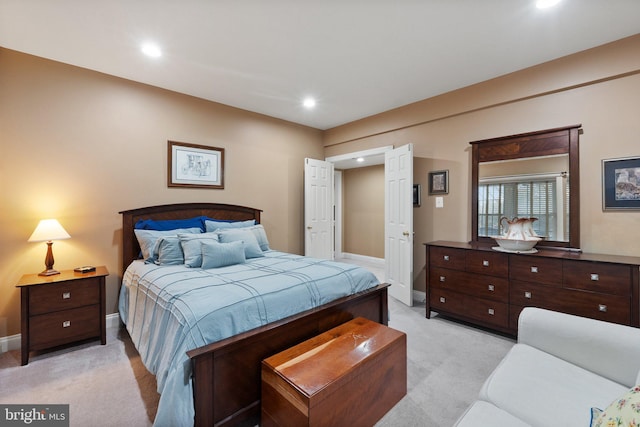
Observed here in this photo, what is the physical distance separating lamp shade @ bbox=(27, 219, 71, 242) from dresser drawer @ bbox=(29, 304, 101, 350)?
0.65 m

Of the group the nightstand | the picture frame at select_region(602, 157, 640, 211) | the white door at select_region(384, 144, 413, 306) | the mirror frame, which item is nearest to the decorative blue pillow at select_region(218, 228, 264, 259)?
the nightstand

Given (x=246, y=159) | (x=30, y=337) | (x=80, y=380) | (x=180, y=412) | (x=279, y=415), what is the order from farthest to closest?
(x=246, y=159)
(x=30, y=337)
(x=80, y=380)
(x=279, y=415)
(x=180, y=412)

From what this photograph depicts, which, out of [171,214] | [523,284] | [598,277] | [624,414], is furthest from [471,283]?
[171,214]

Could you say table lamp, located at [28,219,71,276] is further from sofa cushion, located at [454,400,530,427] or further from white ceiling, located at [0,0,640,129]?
sofa cushion, located at [454,400,530,427]

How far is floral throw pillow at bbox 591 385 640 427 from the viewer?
75cm

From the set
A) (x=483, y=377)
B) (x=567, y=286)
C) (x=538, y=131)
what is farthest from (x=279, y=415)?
(x=538, y=131)

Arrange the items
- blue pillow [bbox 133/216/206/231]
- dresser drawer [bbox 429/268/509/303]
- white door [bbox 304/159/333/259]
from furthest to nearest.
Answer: white door [bbox 304/159/333/259]
blue pillow [bbox 133/216/206/231]
dresser drawer [bbox 429/268/509/303]

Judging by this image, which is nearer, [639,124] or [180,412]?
[180,412]

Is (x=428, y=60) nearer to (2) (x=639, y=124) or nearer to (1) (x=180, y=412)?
(2) (x=639, y=124)

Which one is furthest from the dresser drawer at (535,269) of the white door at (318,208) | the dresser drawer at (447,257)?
the white door at (318,208)

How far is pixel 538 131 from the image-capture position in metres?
2.89

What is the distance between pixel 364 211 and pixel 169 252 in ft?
15.0

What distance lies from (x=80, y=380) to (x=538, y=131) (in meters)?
4.61

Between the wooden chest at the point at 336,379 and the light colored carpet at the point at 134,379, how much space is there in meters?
0.19
